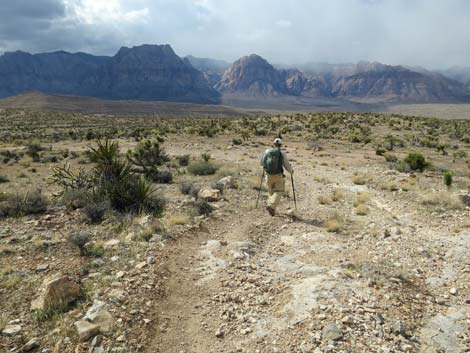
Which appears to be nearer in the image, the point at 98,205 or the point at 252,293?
the point at 252,293

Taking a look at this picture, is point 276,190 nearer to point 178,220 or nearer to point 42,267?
point 178,220

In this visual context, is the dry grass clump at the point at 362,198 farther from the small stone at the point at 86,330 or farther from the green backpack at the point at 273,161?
the small stone at the point at 86,330

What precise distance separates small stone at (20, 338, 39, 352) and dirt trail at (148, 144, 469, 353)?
143cm

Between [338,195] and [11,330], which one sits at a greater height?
[338,195]

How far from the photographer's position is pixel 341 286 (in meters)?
5.72

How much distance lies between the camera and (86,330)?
470 centimetres

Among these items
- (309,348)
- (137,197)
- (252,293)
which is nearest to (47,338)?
(252,293)

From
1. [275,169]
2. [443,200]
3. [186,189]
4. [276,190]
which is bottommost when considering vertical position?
[186,189]

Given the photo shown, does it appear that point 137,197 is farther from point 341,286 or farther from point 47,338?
point 341,286

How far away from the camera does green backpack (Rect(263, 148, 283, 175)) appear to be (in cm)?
952

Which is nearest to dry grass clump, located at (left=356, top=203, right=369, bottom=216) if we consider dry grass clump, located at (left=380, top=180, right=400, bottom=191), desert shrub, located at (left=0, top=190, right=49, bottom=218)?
dry grass clump, located at (left=380, top=180, right=400, bottom=191)

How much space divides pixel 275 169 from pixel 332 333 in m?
5.41

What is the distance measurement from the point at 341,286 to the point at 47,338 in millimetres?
4171

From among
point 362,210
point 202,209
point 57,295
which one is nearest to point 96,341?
point 57,295
